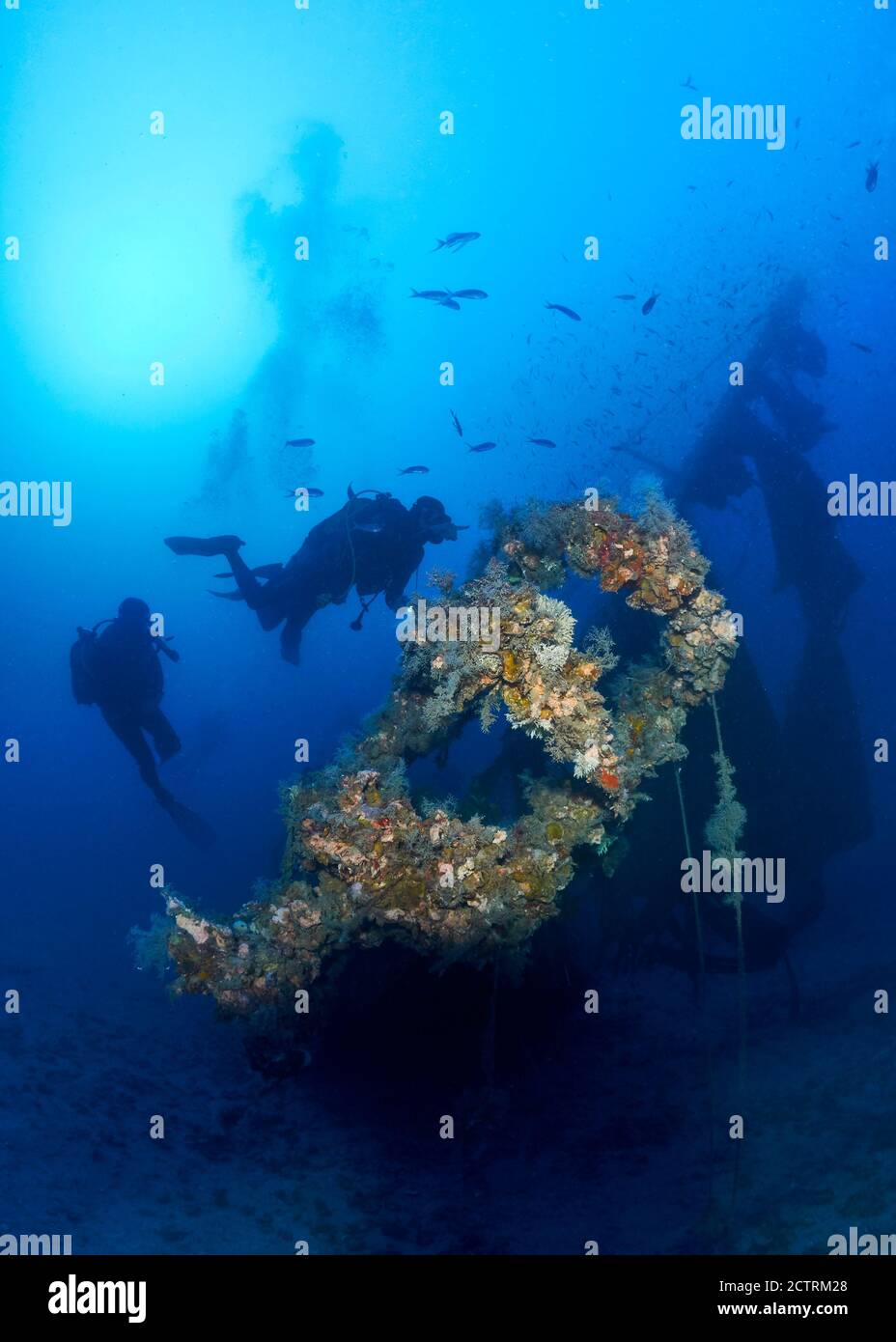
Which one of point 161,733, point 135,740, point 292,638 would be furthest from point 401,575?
point 135,740

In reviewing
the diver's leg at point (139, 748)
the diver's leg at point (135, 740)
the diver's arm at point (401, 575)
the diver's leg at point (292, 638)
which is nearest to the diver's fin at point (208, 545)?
the diver's leg at point (292, 638)

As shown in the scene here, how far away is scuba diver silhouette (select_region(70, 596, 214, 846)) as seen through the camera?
11055mm

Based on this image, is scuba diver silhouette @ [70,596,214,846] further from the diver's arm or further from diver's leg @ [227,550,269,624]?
the diver's arm

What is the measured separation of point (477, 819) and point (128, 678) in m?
8.75

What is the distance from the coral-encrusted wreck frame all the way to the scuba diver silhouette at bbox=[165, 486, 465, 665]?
221cm

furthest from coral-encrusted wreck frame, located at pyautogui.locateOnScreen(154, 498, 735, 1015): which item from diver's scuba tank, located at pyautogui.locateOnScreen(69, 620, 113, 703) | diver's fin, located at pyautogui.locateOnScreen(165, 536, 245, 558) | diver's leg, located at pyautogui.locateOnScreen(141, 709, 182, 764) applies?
diver's leg, located at pyautogui.locateOnScreen(141, 709, 182, 764)

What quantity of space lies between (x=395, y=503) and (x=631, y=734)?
4381 millimetres

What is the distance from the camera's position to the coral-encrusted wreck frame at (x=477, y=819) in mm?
5086

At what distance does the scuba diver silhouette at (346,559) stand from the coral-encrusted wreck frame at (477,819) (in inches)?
87.0

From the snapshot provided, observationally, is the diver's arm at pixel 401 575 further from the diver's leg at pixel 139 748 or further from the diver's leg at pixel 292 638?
the diver's leg at pixel 139 748

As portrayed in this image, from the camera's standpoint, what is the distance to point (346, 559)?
28.7ft

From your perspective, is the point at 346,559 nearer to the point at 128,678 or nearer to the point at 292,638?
the point at 292,638

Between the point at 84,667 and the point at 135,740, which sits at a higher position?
the point at 84,667
